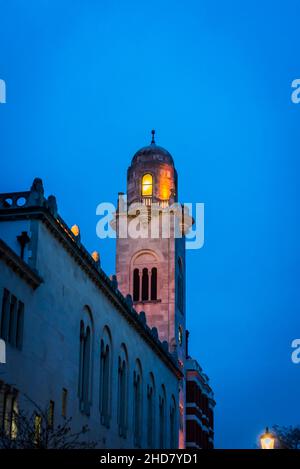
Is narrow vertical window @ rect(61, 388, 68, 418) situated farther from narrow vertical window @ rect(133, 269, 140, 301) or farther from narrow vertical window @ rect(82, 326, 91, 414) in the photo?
narrow vertical window @ rect(133, 269, 140, 301)

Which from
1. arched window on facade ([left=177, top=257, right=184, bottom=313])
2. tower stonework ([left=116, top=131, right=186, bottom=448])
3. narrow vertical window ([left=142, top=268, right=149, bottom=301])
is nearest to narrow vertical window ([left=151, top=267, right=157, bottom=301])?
tower stonework ([left=116, top=131, right=186, bottom=448])

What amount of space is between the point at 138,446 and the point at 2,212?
2576cm

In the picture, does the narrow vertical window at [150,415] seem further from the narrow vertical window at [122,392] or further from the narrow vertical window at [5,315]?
the narrow vertical window at [5,315]

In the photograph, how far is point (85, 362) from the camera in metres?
48.5

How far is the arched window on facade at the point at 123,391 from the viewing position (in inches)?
2206

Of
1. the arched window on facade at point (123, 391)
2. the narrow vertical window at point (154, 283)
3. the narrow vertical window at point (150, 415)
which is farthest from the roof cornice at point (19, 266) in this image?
the narrow vertical window at point (154, 283)

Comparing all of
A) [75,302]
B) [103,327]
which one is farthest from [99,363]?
[75,302]

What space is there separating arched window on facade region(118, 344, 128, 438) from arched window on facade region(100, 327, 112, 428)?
318cm

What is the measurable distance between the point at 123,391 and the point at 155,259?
28.9 m

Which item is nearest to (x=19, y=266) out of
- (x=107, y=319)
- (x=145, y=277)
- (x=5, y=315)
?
(x=5, y=315)

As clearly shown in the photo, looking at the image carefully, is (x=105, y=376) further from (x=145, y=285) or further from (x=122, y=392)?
(x=145, y=285)
